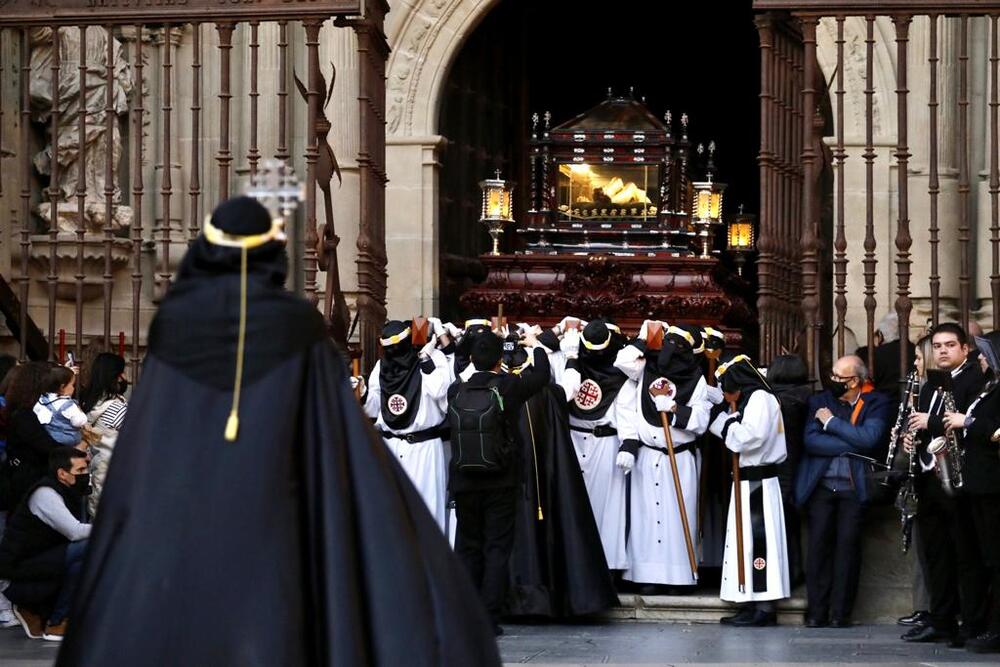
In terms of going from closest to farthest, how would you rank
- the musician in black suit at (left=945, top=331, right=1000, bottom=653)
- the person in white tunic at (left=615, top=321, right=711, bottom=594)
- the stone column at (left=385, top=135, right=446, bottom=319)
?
the musician in black suit at (left=945, top=331, right=1000, bottom=653), the person in white tunic at (left=615, top=321, right=711, bottom=594), the stone column at (left=385, top=135, right=446, bottom=319)

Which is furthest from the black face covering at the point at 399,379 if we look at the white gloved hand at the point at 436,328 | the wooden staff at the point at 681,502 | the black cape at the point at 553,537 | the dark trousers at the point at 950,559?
the dark trousers at the point at 950,559

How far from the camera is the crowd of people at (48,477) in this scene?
10.3 meters

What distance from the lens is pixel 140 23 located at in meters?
11.7

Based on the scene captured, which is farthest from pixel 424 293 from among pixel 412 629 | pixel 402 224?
pixel 412 629

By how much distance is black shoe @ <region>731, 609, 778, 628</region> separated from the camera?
35.7 ft

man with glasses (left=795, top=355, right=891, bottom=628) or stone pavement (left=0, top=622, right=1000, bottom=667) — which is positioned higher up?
man with glasses (left=795, top=355, right=891, bottom=628)

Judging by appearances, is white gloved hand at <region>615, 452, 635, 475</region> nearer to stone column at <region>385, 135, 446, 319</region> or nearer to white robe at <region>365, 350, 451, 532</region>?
white robe at <region>365, 350, 451, 532</region>

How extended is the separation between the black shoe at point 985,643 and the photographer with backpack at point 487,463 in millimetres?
2447

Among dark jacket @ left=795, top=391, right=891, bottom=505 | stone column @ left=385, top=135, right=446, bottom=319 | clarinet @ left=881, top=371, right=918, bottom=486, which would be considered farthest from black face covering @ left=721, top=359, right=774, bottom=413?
stone column @ left=385, top=135, right=446, bottom=319

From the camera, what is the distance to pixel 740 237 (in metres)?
19.6

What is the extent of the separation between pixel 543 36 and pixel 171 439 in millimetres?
16981

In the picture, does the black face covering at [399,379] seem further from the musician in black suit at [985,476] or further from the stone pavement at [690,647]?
the musician in black suit at [985,476]

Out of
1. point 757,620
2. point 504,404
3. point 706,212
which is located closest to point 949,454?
point 757,620

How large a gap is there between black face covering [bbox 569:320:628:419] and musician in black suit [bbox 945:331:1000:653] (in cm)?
240
